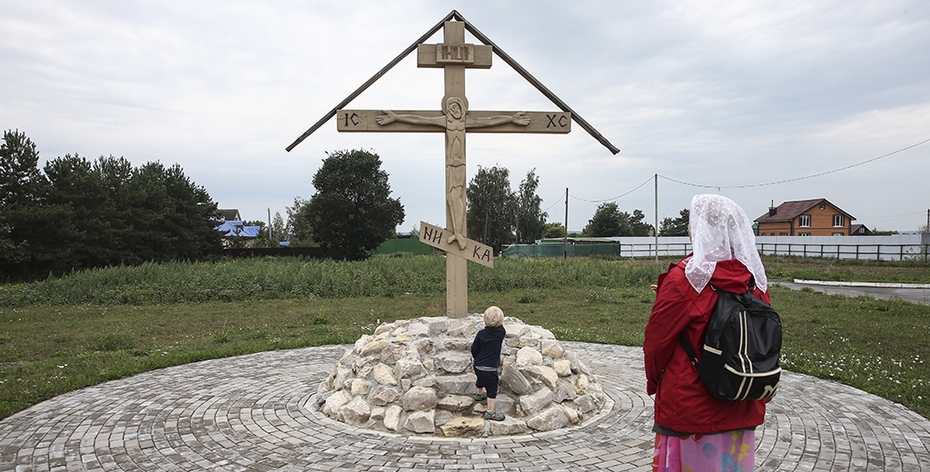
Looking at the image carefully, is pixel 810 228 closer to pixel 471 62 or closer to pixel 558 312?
pixel 558 312

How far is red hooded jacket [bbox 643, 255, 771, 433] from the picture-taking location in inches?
108

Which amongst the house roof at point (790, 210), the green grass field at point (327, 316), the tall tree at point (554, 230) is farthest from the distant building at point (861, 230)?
the green grass field at point (327, 316)

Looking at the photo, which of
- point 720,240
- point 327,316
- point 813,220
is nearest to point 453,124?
point 720,240

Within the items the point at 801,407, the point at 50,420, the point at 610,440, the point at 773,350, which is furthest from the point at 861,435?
the point at 50,420

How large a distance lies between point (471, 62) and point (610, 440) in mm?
3860

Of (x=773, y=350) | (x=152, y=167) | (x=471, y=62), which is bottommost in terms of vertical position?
(x=773, y=350)

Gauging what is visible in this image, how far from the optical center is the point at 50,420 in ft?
17.7

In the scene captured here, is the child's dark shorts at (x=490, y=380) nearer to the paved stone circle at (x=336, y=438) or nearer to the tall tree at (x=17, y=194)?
the paved stone circle at (x=336, y=438)

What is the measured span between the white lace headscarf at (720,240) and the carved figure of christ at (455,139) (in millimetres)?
3387

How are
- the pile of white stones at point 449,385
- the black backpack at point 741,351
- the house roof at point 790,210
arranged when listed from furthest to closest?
the house roof at point 790,210 → the pile of white stones at point 449,385 → the black backpack at point 741,351

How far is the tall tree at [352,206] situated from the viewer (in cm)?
4175

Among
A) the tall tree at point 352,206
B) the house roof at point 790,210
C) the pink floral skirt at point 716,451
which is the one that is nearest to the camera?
the pink floral skirt at point 716,451

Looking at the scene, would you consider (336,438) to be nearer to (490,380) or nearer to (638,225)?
(490,380)

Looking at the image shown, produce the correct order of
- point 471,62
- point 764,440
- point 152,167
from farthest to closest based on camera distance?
point 152,167, point 471,62, point 764,440
